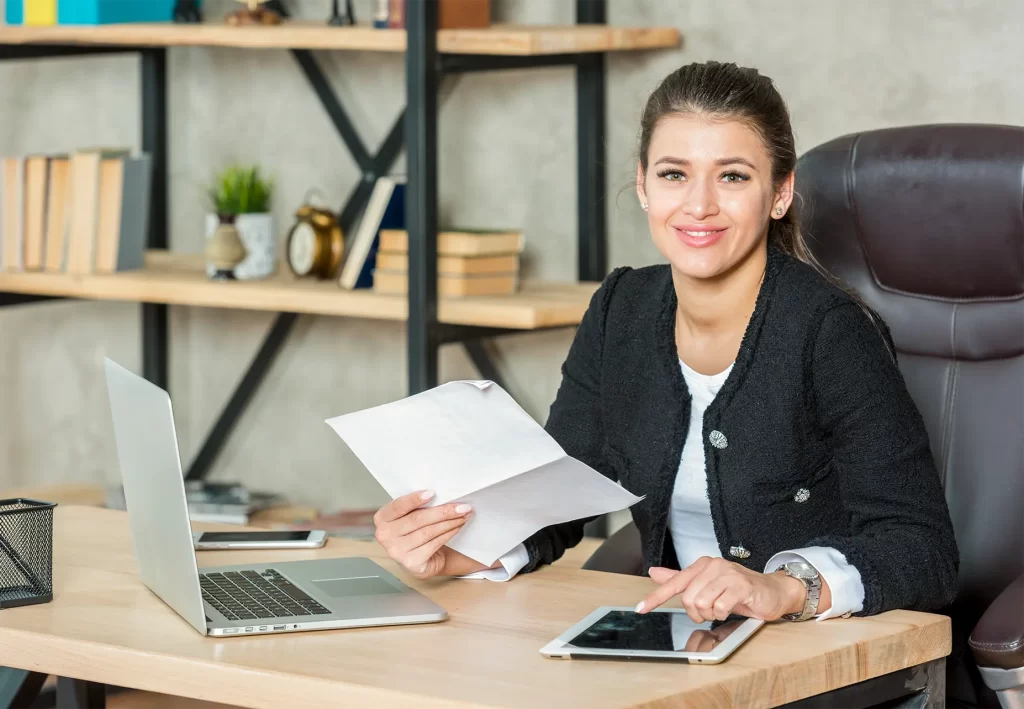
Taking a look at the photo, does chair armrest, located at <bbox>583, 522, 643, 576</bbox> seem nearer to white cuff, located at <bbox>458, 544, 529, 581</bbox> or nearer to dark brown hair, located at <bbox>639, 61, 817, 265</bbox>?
white cuff, located at <bbox>458, 544, 529, 581</bbox>

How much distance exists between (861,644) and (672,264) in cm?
56

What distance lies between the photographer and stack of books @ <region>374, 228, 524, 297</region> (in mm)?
2695

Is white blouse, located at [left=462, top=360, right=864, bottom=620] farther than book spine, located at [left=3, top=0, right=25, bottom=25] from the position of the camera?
No

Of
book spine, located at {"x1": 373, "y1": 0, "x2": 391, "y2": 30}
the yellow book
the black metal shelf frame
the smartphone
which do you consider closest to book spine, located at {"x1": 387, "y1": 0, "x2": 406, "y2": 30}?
book spine, located at {"x1": 373, "y1": 0, "x2": 391, "y2": 30}

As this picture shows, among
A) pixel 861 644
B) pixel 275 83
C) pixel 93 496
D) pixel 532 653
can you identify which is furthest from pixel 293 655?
pixel 275 83

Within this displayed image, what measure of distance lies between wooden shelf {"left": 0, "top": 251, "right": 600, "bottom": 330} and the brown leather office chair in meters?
0.77

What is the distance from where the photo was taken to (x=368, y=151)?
3.30 meters

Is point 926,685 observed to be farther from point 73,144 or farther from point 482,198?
point 73,144

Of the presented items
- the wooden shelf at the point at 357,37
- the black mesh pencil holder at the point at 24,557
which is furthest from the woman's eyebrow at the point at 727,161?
the wooden shelf at the point at 357,37

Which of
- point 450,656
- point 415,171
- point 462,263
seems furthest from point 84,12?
point 450,656

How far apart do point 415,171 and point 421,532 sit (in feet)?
4.01

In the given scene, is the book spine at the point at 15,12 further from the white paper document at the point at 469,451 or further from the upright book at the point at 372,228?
the white paper document at the point at 469,451

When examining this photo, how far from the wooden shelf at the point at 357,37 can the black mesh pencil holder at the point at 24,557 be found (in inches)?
53.7

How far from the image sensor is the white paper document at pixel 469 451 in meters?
1.43
